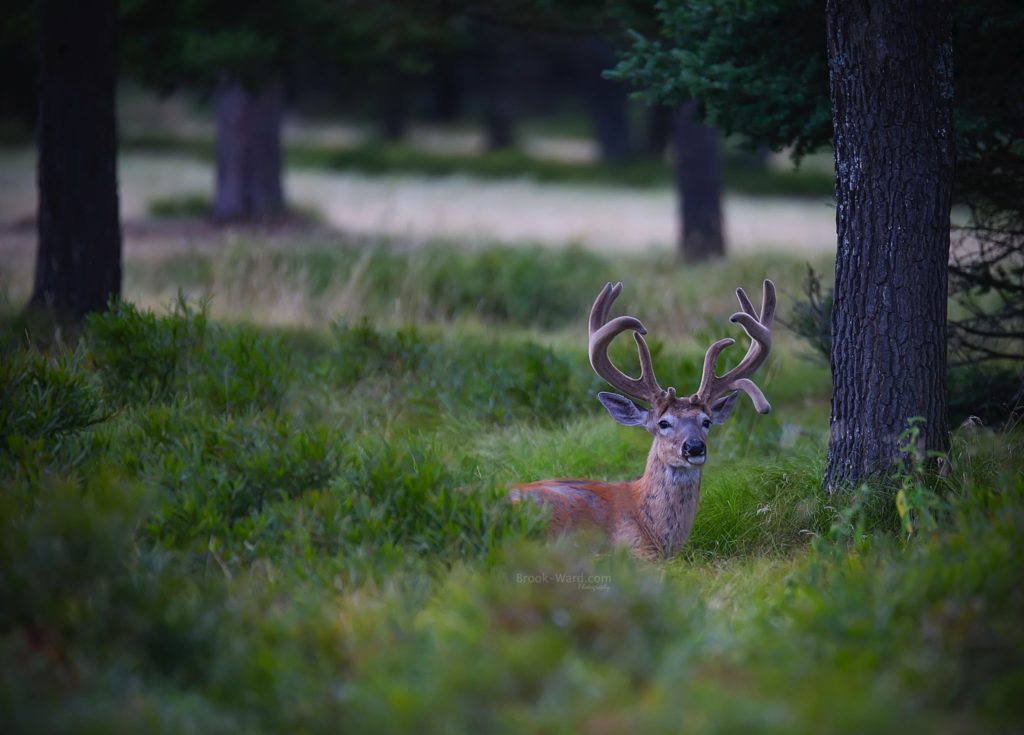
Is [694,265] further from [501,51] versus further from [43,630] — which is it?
[501,51]

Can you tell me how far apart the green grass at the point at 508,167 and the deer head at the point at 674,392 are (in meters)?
26.8

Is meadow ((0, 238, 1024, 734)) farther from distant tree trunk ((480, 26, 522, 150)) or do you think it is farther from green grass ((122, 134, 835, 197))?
distant tree trunk ((480, 26, 522, 150))

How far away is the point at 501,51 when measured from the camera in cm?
4112

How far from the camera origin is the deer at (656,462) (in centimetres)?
620

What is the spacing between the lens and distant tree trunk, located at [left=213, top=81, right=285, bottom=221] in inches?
815

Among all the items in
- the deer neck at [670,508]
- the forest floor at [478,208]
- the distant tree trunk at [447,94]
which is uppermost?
the distant tree trunk at [447,94]

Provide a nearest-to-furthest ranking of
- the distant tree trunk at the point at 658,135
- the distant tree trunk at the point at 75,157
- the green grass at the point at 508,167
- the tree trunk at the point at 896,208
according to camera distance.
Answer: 1. the tree trunk at the point at 896,208
2. the distant tree trunk at the point at 75,157
3. the green grass at the point at 508,167
4. the distant tree trunk at the point at 658,135

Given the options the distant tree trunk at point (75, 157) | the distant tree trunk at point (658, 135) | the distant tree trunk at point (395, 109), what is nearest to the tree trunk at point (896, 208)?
the distant tree trunk at point (75, 157)

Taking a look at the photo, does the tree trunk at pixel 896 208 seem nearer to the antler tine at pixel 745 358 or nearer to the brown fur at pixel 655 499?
the antler tine at pixel 745 358

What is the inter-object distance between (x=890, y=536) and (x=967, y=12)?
3.20 metres

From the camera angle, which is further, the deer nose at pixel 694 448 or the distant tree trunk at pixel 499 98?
the distant tree trunk at pixel 499 98

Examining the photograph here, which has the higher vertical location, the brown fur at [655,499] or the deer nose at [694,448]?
the deer nose at [694,448]

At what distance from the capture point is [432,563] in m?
5.25

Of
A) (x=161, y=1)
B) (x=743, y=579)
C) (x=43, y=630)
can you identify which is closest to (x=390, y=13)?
(x=161, y=1)
